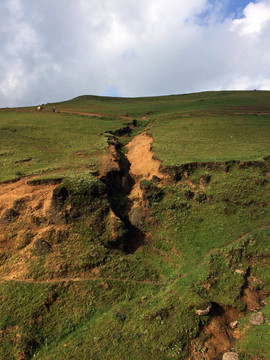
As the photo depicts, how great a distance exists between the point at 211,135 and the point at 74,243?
2891cm

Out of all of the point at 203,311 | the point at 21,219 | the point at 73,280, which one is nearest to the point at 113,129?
the point at 21,219

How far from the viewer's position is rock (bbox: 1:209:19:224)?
18062mm

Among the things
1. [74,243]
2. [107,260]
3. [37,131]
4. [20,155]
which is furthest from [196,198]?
[37,131]

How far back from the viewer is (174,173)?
2389cm

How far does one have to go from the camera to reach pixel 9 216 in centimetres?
1825

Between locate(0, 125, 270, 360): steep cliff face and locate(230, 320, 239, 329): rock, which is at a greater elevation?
locate(0, 125, 270, 360): steep cliff face

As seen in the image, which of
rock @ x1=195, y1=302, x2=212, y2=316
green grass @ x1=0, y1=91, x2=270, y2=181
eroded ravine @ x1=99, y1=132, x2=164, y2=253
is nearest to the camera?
rock @ x1=195, y1=302, x2=212, y2=316

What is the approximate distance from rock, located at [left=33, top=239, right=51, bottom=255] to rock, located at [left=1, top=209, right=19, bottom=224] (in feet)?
10.8

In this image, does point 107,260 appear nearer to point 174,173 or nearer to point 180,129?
point 174,173

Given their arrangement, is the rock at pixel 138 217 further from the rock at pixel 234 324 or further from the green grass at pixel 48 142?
the rock at pixel 234 324

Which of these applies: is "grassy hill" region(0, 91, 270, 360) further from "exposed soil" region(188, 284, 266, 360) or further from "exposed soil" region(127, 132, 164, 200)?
"exposed soil" region(127, 132, 164, 200)

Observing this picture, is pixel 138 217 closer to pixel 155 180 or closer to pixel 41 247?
pixel 155 180

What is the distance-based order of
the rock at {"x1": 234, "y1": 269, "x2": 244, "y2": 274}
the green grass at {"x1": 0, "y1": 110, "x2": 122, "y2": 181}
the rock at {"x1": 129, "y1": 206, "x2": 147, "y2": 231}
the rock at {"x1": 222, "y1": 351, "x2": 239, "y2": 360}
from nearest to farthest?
1. the rock at {"x1": 222, "y1": 351, "x2": 239, "y2": 360}
2. the rock at {"x1": 234, "y1": 269, "x2": 244, "y2": 274}
3. the rock at {"x1": 129, "y1": 206, "x2": 147, "y2": 231}
4. the green grass at {"x1": 0, "y1": 110, "x2": 122, "y2": 181}

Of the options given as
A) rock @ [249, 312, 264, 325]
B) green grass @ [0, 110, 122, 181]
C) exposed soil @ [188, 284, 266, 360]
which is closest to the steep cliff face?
exposed soil @ [188, 284, 266, 360]
